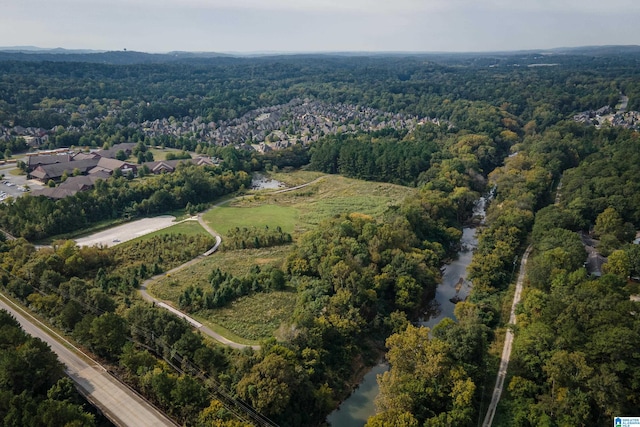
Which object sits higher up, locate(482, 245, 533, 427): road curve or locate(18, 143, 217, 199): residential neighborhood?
locate(18, 143, 217, 199): residential neighborhood

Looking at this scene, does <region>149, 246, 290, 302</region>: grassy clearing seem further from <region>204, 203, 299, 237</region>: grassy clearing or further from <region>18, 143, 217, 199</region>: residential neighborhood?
<region>18, 143, 217, 199</region>: residential neighborhood

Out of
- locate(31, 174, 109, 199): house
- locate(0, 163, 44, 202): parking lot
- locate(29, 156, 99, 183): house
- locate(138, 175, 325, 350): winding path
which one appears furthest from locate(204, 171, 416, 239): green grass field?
locate(29, 156, 99, 183): house

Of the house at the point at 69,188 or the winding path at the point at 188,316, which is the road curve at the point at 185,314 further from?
the house at the point at 69,188

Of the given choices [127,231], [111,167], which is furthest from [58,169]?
[127,231]

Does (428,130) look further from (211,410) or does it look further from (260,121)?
(211,410)

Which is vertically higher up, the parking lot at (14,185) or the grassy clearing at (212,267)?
the parking lot at (14,185)

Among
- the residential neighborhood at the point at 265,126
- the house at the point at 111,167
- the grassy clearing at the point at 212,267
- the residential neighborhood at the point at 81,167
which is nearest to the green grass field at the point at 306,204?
the grassy clearing at the point at 212,267
